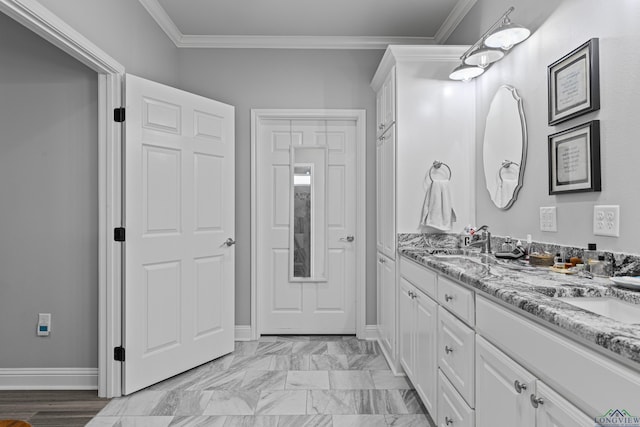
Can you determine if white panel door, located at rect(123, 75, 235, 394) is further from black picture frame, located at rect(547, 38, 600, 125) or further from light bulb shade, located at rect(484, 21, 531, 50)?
black picture frame, located at rect(547, 38, 600, 125)

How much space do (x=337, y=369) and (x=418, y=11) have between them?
110 inches

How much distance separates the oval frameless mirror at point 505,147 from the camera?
85.2 inches

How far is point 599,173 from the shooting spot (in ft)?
5.22

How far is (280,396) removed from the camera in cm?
247

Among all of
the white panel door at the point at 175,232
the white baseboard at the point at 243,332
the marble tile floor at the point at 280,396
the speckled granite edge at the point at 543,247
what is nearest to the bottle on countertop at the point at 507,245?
the speckled granite edge at the point at 543,247

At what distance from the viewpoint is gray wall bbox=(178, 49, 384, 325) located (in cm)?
357

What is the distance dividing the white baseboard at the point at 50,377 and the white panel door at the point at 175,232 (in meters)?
0.29

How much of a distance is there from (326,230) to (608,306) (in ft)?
8.47

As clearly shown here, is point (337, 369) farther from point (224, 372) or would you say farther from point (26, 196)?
point (26, 196)

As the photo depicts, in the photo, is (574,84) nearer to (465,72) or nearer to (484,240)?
(465,72)

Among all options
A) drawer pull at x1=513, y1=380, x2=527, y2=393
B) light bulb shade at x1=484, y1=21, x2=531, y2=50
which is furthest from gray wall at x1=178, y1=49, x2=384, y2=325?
drawer pull at x1=513, y1=380, x2=527, y2=393

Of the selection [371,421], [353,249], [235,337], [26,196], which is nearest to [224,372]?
[235,337]

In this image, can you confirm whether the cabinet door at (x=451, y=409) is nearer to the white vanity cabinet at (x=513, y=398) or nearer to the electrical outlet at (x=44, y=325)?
the white vanity cabinet at (x=513, y=398)

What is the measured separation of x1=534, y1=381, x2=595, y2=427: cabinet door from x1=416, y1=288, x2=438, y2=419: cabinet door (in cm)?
89
